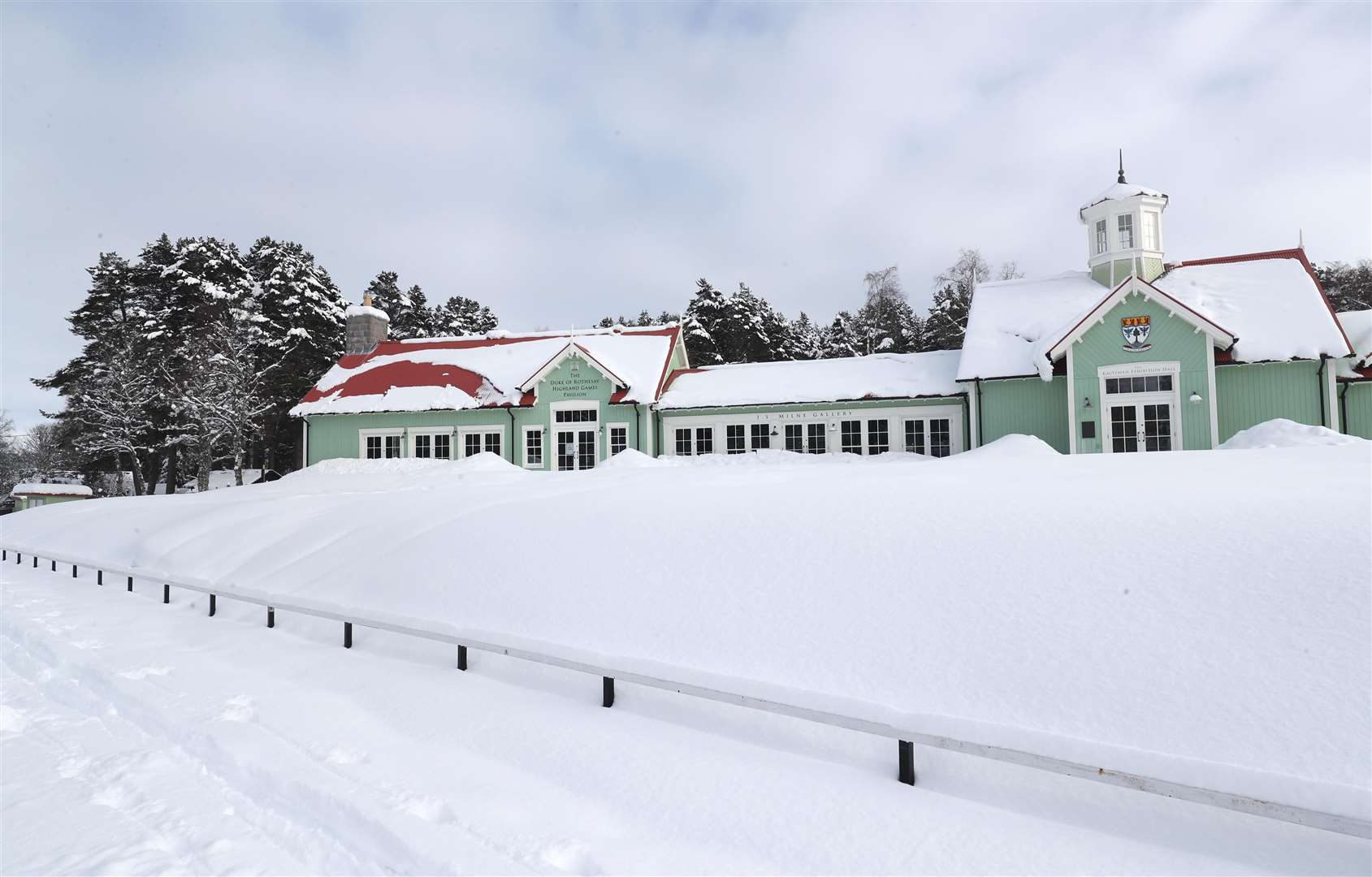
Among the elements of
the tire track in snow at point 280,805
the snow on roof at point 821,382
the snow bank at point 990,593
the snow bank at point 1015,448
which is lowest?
the tire track in snow at point 280,805

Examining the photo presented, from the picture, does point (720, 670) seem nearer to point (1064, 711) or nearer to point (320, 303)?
point (1064, 711)

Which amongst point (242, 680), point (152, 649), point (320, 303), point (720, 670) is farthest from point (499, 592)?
point (320, 303)

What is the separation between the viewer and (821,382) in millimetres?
24031

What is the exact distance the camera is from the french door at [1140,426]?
17.8 m

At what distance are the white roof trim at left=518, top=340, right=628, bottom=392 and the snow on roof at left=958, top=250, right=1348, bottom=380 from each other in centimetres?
1136

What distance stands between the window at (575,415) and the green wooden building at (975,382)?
0.21 ft

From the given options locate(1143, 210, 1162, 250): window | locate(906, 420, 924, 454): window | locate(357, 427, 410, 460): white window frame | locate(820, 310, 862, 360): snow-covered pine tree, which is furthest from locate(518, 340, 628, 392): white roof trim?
locate(820, 310, 862, 360): snow-covered pine tree

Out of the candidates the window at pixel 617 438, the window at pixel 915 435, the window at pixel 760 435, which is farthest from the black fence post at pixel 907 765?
the window at pixel 617 438

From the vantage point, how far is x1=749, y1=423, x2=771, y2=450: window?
23.7 metres

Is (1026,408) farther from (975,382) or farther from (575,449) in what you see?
(575,449)

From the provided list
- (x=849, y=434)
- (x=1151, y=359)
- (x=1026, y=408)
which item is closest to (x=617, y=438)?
(x=849, y=434)

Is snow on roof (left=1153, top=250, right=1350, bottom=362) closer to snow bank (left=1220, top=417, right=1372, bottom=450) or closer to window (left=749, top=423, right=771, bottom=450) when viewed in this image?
snow bank (left=1220, top=417, right=1372, bottom=450)

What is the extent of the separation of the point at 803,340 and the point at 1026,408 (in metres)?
36.7

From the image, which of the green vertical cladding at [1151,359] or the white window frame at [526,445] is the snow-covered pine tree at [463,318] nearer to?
the white window frame at [526,445]
